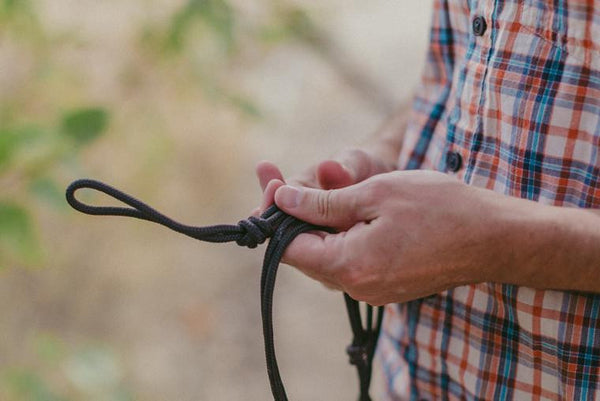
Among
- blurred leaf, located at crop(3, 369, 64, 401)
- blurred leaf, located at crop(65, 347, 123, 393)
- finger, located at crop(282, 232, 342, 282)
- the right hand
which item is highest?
the right hand

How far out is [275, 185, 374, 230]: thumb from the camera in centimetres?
67

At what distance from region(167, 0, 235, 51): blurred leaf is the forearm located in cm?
97

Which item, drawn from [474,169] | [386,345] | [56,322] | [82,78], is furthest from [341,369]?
[474,169]

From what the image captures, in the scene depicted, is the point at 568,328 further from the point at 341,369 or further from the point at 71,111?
the point at 341,369

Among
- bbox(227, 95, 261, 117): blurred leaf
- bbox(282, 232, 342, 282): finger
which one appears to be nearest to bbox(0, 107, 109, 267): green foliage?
bbox(227, 95, 261, 117): blurred leaf

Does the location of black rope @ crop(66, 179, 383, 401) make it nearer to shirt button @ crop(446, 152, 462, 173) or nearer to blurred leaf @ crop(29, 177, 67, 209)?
shirt button @ crop(446, 152, 462, 173)

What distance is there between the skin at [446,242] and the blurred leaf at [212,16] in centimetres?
90

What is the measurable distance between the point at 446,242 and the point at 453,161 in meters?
0.17

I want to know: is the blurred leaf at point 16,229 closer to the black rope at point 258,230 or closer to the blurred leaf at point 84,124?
the blurred leaf at point 84,124

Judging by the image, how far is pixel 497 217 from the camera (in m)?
0.63

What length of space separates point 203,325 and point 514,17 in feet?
5.86

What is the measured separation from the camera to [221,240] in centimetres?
70

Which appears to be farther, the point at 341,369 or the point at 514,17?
the point at 341,369

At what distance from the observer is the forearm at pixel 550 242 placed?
0.63 m
